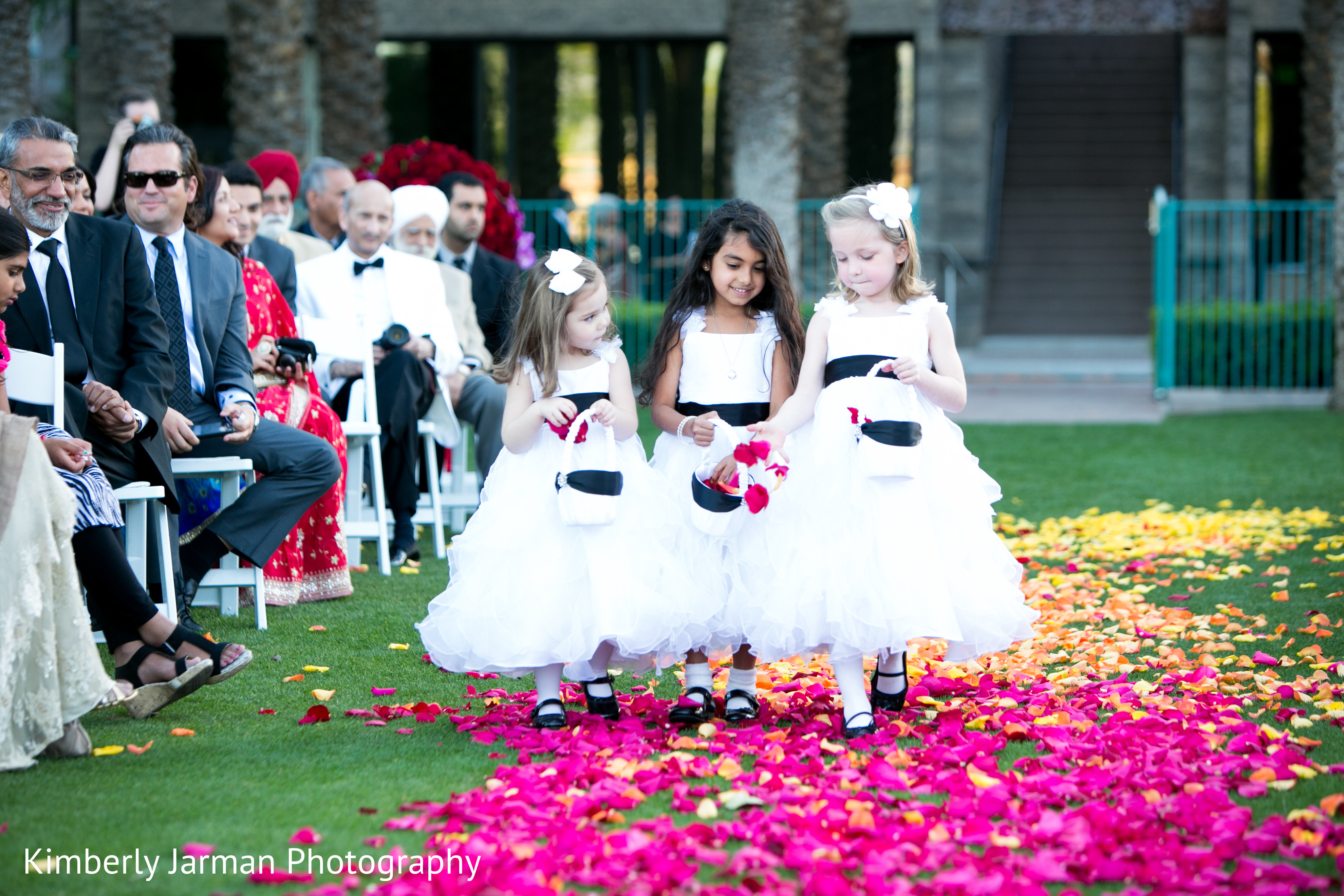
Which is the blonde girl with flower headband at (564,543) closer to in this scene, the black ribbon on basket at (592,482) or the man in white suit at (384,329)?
the black ribbon on basket at (592,482)

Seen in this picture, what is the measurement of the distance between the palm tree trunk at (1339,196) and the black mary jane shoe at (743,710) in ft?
34.7

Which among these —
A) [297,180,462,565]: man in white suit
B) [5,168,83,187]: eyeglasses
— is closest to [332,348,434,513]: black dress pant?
[297,180,462,565]: man in white suit

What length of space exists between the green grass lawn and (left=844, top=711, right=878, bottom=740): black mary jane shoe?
0.84 meters

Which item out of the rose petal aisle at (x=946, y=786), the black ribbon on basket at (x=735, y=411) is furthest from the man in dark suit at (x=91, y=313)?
the black ribbon on basket at (x=735, y=411)

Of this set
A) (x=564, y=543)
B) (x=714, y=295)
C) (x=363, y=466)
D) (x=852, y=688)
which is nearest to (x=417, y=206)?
(x=363, y=466)

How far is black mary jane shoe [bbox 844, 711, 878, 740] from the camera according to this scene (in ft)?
12.5

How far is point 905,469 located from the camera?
383 cm

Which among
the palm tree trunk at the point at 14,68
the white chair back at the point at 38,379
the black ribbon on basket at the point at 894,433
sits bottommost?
the black ribbon on basket at the point at 894,433

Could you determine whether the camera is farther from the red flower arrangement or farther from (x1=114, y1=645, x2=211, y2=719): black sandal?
(x1=114, y1=645, x2=211, y2=719): black sandal

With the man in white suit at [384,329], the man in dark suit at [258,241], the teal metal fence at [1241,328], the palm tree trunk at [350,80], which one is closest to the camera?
the man in dark suit at [258,241]

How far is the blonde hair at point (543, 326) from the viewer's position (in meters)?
3.97

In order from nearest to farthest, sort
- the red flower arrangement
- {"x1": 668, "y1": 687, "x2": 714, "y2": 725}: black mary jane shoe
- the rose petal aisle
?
the rose petal aisle
{"x1": 668, "y1": 687, "x2": 714, "y2": 725}: black mary jane shoe
the red flower arrangement

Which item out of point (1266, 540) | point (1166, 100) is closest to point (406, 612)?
point (1266, 540)

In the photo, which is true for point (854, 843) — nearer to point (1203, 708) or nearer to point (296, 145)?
point (1203, 708)
